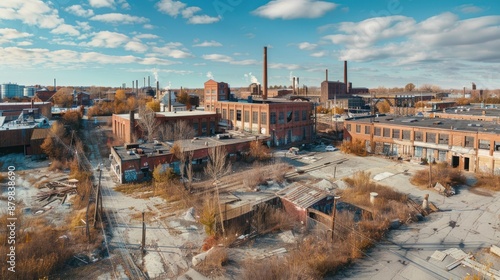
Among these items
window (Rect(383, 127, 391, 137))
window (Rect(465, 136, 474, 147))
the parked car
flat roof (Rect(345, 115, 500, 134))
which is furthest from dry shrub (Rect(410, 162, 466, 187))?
the parked car

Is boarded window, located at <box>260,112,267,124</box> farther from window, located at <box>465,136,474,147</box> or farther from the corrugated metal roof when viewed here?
window, located at <box>465,136,474,147</box>

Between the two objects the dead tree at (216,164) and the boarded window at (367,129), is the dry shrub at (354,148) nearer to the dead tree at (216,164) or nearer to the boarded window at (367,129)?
the boarded window at (367,129)

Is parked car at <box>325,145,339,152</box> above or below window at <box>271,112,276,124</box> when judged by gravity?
below

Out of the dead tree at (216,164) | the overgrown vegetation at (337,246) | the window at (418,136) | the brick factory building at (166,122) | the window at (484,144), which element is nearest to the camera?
the overgrown vegetation at (337,246)

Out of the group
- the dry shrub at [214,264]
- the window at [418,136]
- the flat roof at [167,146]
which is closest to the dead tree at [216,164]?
the flat roof at [167,146]

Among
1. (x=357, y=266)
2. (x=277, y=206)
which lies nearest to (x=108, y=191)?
(x=277, y=206)

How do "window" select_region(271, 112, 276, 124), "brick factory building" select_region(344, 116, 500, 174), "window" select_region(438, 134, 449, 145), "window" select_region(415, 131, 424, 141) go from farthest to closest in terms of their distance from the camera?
"window" select_region(271, 112, 276, 124), "window" select_region(415, 131, 424, 141), "window" select_region(438, 134, 449, 145), "brick factory building" select_region(344, 116, 500, 174)

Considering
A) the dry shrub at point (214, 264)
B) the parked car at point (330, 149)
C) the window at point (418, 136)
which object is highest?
the window at point (418, 136)
